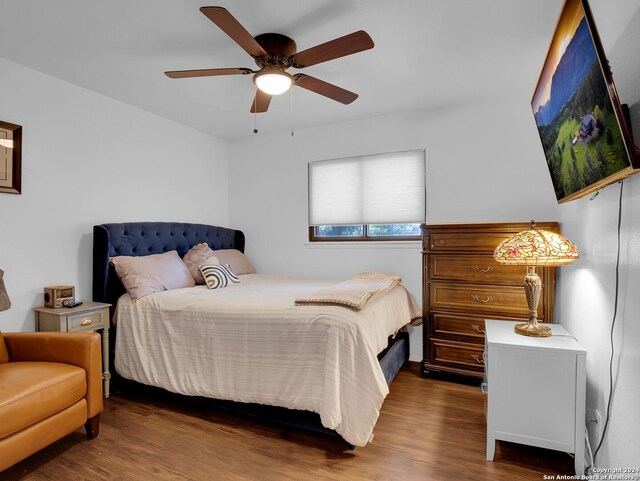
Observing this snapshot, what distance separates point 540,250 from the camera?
72.0 inches

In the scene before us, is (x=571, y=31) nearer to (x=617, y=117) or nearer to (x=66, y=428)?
(x=617, y=117)

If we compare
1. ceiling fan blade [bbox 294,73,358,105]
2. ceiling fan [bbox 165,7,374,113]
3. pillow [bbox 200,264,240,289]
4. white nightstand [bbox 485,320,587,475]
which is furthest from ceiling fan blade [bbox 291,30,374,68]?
pillow [bbox 200,264,240,289]

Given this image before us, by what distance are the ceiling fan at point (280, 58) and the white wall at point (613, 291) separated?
107cm

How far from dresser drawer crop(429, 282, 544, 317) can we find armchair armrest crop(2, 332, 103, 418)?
96.8 inches

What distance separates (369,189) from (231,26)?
228cm

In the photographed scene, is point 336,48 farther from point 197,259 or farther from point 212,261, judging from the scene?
point 197,259

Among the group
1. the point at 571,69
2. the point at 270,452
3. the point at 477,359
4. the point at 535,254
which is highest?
the point at 571,69

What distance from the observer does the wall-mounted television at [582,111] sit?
112 cm

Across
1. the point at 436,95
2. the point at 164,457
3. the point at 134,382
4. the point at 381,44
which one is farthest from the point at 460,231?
the point at 134,382

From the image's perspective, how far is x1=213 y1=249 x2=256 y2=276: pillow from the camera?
145 inches

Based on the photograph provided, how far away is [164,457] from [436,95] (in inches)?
131

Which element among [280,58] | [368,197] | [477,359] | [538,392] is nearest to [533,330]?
[538,392]

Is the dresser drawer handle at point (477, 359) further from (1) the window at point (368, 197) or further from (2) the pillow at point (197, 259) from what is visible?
(2) the pillow at point (197, 259)

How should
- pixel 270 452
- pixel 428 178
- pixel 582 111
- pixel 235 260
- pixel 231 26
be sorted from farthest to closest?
pixel 235 260 < pixel 428 178 < pixel 270 452 < pixel 231 26 < pixel 582 111
